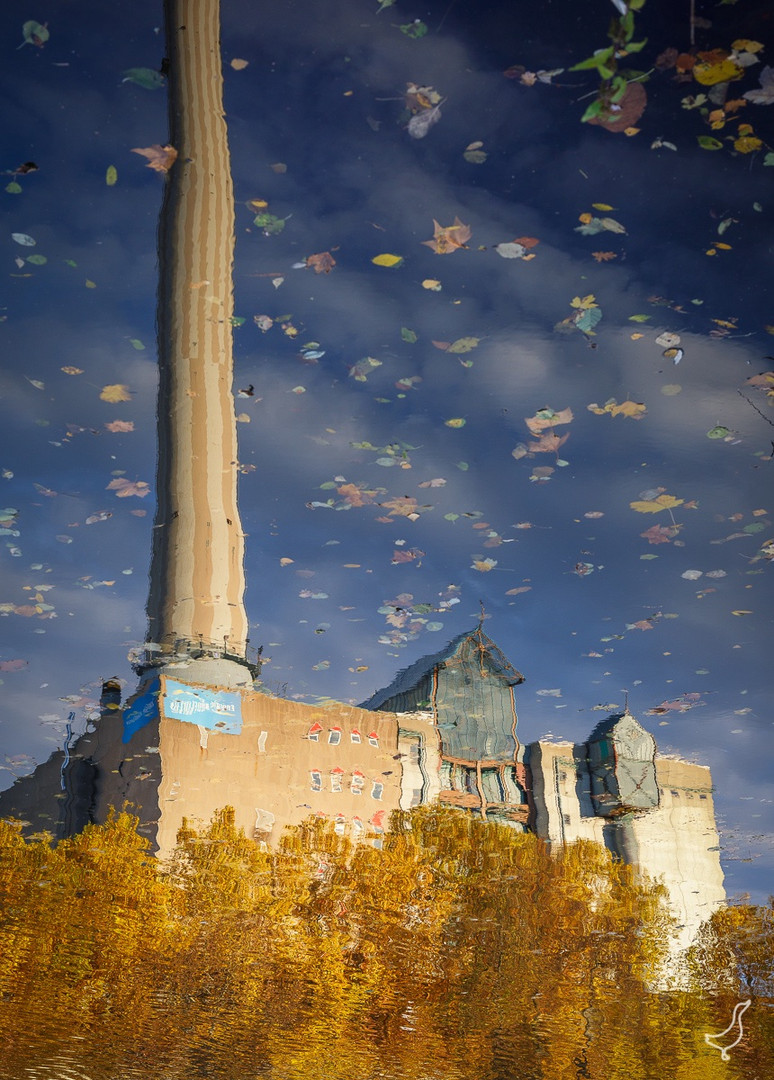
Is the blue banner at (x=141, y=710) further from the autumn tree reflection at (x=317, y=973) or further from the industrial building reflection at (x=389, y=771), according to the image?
the autumn tree reflection at (x=317, y=973)

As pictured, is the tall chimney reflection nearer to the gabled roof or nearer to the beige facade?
the gabled roof

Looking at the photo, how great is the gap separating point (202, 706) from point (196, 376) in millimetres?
9529

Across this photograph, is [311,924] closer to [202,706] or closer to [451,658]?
[202,706]

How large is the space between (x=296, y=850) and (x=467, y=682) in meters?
10.6

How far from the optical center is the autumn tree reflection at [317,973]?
17.8 meters

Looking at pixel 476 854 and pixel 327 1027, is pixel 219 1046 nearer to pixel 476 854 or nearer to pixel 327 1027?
pixel 327 1027

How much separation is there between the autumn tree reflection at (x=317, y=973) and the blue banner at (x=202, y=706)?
2.32 m

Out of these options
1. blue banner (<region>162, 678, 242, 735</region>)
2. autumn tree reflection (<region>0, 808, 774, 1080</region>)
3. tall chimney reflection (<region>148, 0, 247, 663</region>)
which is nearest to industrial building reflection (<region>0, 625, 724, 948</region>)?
blue banner (<region>162, 678, 242, 735</region>)

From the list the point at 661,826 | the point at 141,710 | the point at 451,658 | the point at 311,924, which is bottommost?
the point at 311,924

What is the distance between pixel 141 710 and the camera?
69.2ft

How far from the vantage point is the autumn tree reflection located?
699 inches

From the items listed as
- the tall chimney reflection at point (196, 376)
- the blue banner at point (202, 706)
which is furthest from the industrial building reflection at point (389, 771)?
the tall chimney reflection at point (196, 376)

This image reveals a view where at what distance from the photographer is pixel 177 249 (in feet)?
75.8

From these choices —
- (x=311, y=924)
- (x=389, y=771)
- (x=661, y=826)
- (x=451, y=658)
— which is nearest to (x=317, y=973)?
(x=311, y=924)
